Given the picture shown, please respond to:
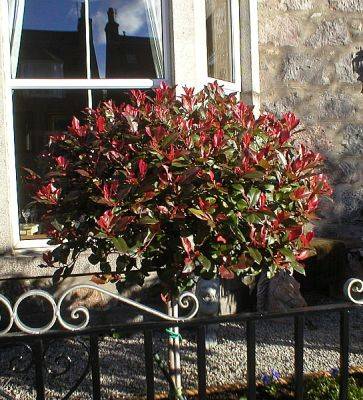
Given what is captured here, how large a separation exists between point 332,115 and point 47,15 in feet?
8.51

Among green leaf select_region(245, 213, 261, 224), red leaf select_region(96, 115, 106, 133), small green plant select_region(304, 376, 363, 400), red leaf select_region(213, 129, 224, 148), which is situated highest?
red leaf select_region(96, 115, 106, 133)

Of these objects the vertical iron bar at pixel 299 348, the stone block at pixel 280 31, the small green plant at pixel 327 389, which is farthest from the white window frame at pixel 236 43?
the vertical iron bar at pixel 299 348

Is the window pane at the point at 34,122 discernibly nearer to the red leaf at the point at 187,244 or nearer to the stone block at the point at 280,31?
the stone block at the point at 280,31

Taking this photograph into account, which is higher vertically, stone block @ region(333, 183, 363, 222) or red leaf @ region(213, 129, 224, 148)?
red leaf @ region(213, 129, 224, 148)

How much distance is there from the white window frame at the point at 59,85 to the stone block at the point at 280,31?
1153 mm

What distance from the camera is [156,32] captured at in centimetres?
423

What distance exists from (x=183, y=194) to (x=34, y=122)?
94.9 inches

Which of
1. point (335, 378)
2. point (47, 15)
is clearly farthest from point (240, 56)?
point (335, 378)

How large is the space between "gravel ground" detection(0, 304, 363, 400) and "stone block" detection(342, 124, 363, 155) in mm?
1589

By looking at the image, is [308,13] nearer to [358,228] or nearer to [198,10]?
[198,10]

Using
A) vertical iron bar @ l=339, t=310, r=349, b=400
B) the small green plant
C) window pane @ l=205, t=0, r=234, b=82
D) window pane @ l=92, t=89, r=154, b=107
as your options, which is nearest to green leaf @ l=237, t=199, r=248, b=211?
vertical iron bar @ l=339, t=310, r=349, b=400

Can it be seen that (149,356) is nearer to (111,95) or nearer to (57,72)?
(111,95)

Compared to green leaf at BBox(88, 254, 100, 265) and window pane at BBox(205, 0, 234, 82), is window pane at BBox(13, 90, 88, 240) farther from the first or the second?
green leaf at BBox(88, 254, 100, 265)

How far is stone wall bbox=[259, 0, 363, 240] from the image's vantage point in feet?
16.4
